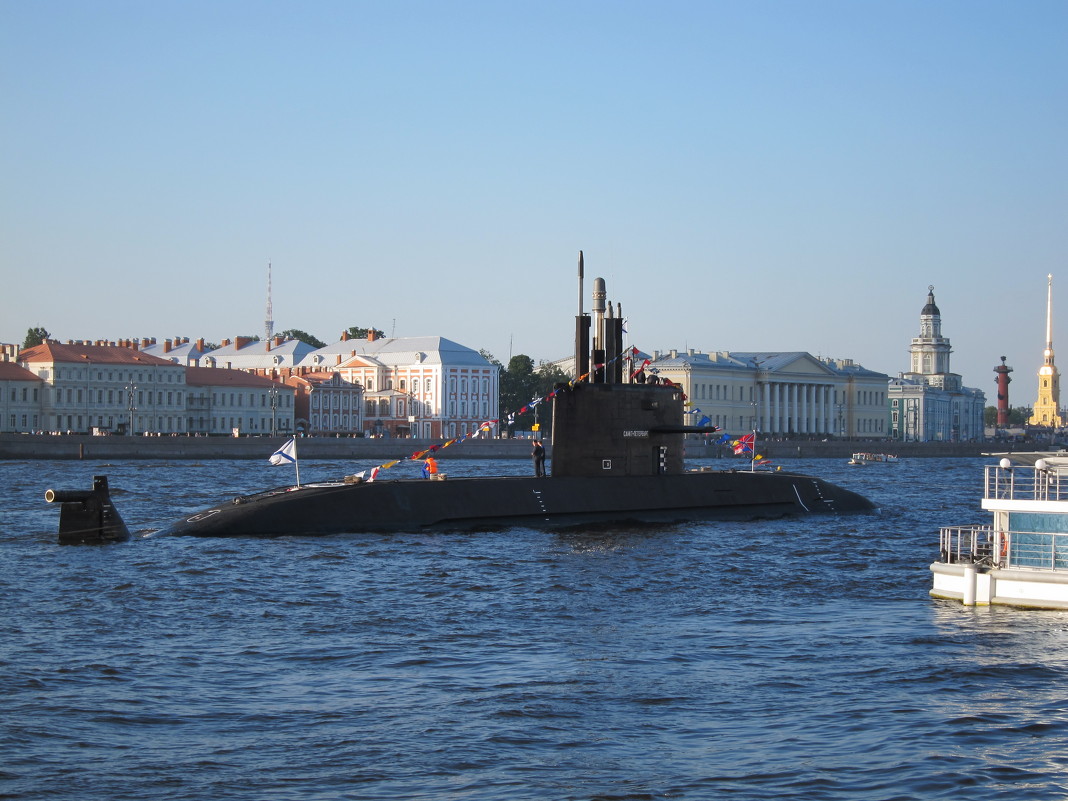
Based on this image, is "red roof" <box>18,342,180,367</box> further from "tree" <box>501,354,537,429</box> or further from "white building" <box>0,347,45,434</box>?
"tree" <box>501,354,537,429</box>

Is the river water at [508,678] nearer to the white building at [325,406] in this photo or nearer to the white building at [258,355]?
the white building at [325,406]

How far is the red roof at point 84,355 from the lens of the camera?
10838 cm

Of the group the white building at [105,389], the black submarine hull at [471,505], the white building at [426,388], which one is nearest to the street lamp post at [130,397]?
the white building at [105,389]

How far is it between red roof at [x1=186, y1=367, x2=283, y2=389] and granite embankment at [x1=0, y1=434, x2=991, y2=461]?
58.0ft

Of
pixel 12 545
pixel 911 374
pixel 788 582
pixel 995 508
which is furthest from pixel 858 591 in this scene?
pixel 911 374

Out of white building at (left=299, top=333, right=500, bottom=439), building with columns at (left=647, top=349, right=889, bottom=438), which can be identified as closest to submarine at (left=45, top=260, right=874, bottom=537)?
white building at (left=299, top=333, right=500, bottom=439)

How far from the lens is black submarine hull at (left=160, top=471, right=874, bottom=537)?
3017 centimetres

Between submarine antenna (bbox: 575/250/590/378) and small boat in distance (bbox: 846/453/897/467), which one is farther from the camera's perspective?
small boat in distance (bbox: 846/453/897/467)

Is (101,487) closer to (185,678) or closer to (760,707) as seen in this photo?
(185,678)

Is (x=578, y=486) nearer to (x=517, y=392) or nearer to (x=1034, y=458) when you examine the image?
(x=1034, y=458)

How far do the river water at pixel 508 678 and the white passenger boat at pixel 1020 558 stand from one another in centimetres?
37

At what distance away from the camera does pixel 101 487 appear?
2870cm

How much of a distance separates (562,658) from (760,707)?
331 centimetres

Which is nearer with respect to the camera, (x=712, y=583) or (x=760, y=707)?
(x=760, y=707)
